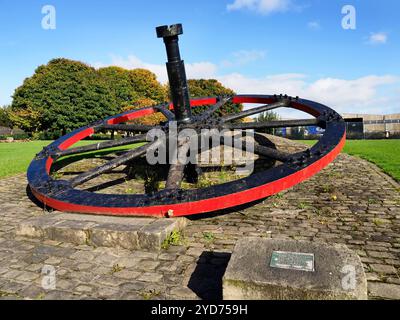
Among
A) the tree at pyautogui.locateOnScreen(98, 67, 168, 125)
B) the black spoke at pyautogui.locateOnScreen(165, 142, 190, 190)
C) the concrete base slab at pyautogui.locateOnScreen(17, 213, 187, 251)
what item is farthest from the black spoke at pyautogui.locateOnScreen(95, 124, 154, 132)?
the tree at pyautogui.locateOnScreen(98, 67, 168, 125)

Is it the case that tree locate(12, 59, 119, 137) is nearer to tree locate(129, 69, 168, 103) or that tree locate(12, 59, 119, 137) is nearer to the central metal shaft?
tree locate(129, 69, 168, 103)

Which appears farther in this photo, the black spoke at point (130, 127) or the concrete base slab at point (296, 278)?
the black spoke at point (130, 127)

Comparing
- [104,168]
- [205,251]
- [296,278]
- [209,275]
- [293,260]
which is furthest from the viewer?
[104,168]

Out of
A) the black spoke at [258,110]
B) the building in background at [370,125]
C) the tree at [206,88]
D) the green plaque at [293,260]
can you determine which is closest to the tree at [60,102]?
the tree at [206,88]

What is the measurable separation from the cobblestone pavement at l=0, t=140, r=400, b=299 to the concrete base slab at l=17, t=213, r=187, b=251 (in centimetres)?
11

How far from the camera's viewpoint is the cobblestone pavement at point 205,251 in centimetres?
317

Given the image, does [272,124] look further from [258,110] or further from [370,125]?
[370,125]

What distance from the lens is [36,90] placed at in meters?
36.1

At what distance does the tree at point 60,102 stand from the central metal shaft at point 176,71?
30201 mm

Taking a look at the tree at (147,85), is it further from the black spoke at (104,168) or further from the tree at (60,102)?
the black spoke at (104,168)

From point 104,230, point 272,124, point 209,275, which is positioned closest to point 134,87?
point 272,124

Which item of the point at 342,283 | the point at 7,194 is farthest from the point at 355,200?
the point at 7,194

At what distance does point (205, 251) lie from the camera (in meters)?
4.08

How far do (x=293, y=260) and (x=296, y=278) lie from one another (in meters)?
0.29
